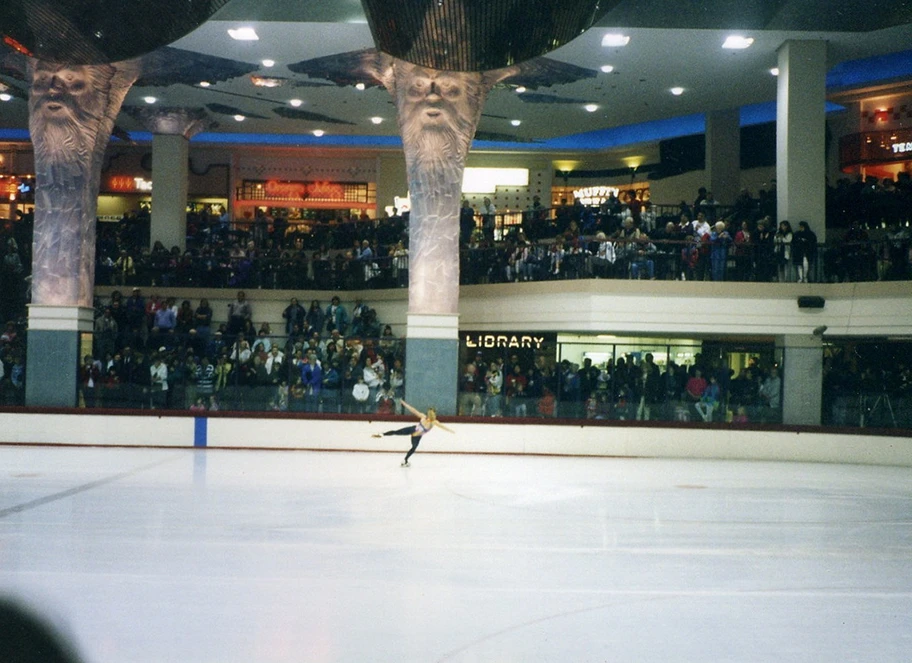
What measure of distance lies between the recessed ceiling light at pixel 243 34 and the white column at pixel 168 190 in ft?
33.0

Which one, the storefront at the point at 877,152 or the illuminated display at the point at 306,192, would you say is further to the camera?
the illuminated display at the point at 306,192

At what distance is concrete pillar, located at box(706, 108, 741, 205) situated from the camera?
3123 cm

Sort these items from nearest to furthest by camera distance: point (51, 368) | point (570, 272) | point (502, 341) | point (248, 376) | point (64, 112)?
point (248, 376)
point (51, 368)
point (64, 112)
point (570, 272)
point (502, 341)

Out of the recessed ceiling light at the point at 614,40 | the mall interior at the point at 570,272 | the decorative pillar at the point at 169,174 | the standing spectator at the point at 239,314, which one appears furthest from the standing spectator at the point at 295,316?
the recessed ceiling light at the point at 614,40

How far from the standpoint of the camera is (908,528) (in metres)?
13.0

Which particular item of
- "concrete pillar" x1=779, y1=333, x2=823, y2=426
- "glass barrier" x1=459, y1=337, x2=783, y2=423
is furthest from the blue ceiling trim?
"glass barrier" x1=459, y1=337, x2=783, y2=423

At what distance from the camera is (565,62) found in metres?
25.2

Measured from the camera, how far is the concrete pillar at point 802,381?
21.7 m

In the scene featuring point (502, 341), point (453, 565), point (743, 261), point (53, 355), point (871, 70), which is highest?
point (871, 70)

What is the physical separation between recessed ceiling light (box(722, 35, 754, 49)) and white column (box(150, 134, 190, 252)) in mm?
18100

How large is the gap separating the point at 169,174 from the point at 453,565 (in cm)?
2557

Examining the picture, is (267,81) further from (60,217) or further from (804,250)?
(804,250)

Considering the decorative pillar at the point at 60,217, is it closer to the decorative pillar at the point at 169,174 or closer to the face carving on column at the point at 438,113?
the face carving on column at the point at 438,113

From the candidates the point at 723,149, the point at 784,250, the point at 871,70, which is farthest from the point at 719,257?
the point at 871,70
